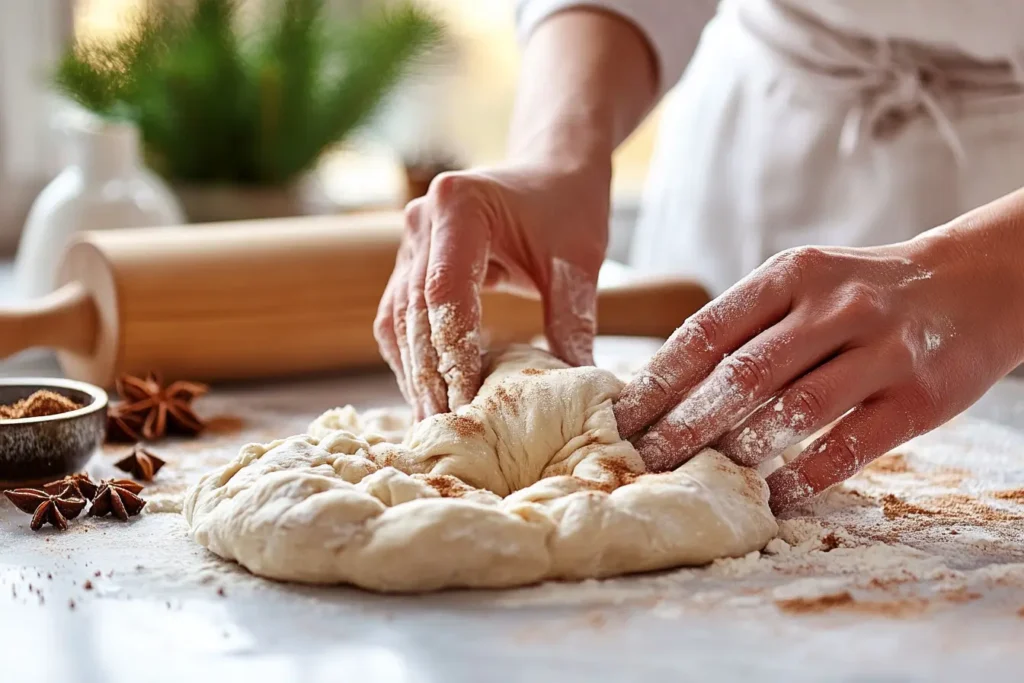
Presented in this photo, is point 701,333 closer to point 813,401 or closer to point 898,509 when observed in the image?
point 813,401

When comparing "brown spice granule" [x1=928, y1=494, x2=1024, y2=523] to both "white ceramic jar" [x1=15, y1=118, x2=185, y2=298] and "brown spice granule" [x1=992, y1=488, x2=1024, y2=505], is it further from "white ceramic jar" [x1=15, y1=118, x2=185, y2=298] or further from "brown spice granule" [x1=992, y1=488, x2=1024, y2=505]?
"white ceramic jar" [x1=15, y1=118, x2=185, y2=298]

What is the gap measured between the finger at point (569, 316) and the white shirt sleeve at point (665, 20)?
24.5 inches

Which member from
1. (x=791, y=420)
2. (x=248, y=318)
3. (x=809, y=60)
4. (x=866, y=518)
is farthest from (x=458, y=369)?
(x=809, y=60)

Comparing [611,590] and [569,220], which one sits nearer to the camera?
[611,590]

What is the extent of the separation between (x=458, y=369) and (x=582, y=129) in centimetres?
56

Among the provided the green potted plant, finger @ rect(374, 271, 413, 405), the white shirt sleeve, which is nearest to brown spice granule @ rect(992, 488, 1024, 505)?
finger @ rect(374, 271, 413, 405)

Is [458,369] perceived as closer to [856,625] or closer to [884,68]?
[856,625]

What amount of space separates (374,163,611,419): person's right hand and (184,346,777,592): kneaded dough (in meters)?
0.15

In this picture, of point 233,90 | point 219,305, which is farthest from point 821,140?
point 233,90

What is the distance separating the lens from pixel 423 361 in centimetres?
169

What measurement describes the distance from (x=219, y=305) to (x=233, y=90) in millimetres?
1046

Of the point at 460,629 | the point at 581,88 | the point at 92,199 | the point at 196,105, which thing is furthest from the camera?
the point at 196,105

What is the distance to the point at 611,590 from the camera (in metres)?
1.30

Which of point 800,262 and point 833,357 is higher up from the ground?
point 800,262
